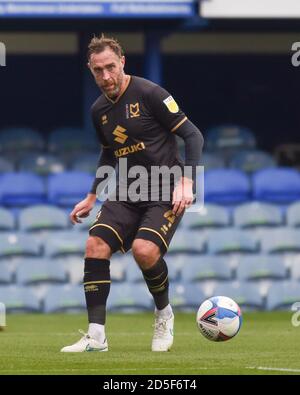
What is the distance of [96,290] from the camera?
901 cm

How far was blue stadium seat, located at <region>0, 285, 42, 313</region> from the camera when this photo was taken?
48.8 feet

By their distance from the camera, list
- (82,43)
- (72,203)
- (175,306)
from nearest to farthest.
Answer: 1. (175,306)
2. (72,203)
3. (82,43)

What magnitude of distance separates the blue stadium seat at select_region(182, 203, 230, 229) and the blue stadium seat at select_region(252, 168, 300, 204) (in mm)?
811

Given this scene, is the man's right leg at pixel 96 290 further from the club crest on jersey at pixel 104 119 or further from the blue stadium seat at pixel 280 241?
the blue stadium seat at pixel 280 241

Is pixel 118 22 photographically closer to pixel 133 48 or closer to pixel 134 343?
pixel 133 48

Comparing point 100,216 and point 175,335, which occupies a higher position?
point 100,216

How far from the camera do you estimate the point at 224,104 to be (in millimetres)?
20625

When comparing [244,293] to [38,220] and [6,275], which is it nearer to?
[38,220]

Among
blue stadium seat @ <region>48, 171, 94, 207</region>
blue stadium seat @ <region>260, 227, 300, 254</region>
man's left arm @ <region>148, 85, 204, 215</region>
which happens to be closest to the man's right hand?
man's left arm @ <region>148, 85, 204, 215</region>

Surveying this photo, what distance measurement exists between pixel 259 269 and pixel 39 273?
2.64 meters

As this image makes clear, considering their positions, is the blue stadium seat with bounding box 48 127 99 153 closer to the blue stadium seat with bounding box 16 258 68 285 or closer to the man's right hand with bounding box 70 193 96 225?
the blue stadium seat with bounding box 16 258 68 285

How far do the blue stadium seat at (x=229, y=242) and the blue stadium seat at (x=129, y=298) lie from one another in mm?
1092
